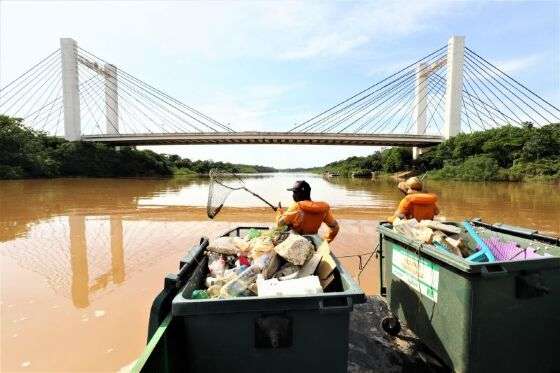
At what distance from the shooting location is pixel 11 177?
30.5 m

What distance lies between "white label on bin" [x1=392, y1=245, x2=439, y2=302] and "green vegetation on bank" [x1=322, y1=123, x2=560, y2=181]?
3640 centimetres

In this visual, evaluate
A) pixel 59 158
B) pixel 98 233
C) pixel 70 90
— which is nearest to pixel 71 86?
pixel 70 90

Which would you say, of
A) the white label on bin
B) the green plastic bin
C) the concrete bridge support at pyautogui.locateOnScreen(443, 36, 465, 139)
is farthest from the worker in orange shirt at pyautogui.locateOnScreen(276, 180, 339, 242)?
the concrete bridge support at pyautogui.locateOnScreen(443, 36, 465, 139)

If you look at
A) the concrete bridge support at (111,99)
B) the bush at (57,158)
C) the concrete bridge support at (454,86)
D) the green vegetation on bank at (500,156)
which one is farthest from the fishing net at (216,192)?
the concrete bridge support at (111,99)

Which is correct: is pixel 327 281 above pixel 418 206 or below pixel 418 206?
below

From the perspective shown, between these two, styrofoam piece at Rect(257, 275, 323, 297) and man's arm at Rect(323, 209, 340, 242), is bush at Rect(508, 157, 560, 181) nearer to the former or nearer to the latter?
man's arm at Rect(323, 209, 340, 242)

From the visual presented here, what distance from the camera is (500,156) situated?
40.6 m

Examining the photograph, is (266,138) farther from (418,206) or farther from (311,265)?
(311,265)

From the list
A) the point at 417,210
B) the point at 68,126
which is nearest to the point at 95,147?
the point at 68,126

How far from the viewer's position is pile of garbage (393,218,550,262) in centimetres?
282

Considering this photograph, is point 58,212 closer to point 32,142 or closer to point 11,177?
point 11,177

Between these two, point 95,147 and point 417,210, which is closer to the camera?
point 417,210

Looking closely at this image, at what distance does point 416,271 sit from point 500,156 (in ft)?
146

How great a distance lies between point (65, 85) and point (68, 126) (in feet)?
15.8
